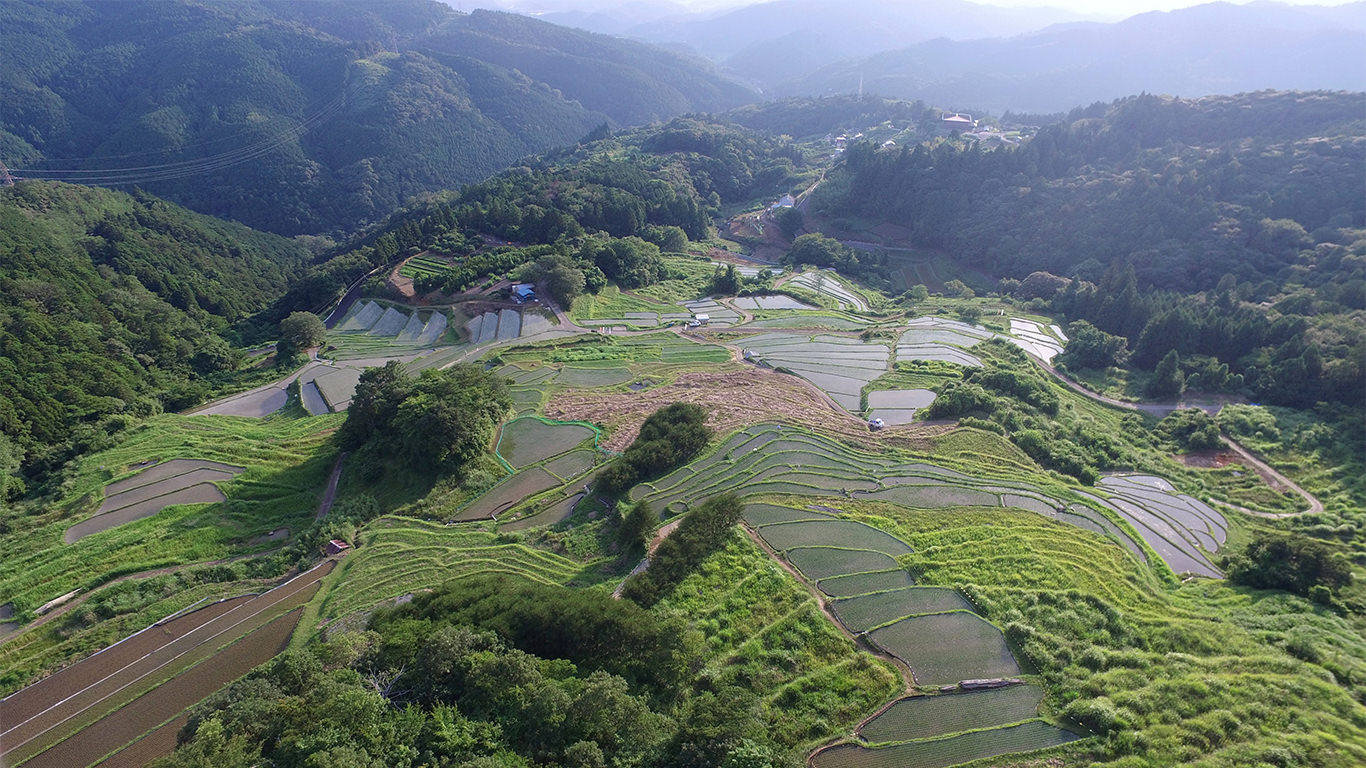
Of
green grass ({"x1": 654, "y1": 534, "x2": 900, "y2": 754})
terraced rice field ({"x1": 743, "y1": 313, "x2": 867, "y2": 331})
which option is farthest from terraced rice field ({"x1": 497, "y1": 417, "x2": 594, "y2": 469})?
terraced rice field ({"x1": 743, "y1": 313, "x2": 867, "y2": 331})

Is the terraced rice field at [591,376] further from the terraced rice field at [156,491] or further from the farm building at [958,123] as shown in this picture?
the farm building at [958,123]

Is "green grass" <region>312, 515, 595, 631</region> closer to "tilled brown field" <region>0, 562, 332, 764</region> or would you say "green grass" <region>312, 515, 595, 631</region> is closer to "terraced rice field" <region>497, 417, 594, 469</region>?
"tilled brown field" <region>0, 562, 332, 764</region>

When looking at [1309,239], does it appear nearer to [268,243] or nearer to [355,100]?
[268,243]

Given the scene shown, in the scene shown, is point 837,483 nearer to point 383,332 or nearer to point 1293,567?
point 1293,567

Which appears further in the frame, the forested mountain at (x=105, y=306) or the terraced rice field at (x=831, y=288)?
the terraced rice field at (x=831, y=288)

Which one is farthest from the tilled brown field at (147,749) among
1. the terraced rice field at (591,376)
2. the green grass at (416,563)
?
the terraced rice field at (591,376)

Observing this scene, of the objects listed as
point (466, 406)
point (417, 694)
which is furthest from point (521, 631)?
point (466, 406)

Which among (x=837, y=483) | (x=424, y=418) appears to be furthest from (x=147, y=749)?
(x=837, y=483)
